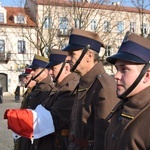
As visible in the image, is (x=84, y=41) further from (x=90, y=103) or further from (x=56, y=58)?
(x=56, y=58)

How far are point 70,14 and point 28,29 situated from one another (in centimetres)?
671

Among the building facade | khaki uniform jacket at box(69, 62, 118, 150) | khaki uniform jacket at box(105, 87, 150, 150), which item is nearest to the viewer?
khaki uniform jacket at box(105, 87, 150, 150)

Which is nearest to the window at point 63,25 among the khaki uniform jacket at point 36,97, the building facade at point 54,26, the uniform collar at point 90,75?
the building facade at point 54,26

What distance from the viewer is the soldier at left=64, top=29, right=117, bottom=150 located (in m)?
3.14

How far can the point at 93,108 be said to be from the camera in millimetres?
3264

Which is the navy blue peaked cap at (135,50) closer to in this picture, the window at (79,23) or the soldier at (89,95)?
the soldier at (89,95)

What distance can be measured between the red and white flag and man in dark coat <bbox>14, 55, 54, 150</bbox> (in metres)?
0.97

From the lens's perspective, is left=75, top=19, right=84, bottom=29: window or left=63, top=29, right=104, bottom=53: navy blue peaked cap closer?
left=63, top=29, right=104, bottom=53: navy blue peaked cap

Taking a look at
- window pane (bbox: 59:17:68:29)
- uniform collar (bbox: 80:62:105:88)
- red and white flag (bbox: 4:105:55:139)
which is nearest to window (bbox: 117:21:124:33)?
window pane (bbox: 59:17:68:29)

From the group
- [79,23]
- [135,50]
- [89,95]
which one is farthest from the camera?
[79,23]

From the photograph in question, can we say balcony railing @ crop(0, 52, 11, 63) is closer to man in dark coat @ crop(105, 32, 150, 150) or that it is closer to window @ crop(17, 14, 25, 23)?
window @ crop(17, 14, 25, 23)

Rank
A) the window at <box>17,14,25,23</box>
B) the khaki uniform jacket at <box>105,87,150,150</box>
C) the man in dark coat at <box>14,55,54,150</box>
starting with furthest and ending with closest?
the window at <box>17,14,25,23</box>
the man in dark coat at <box>14,55,54,150</box>
the khaki uniform jacket at <box>105,87,150,150</box>

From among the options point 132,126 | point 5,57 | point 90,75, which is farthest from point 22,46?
point 132,126

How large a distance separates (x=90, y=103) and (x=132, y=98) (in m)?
0.90
